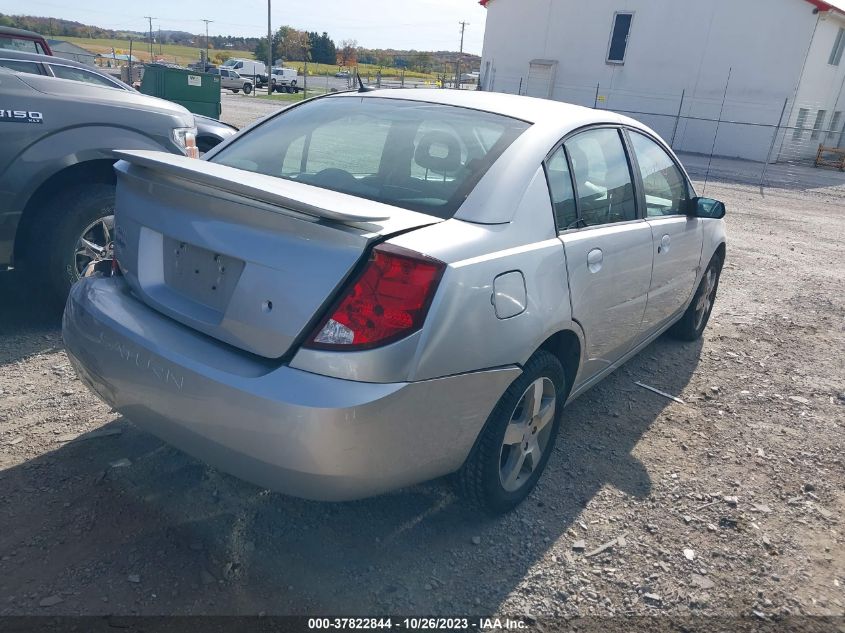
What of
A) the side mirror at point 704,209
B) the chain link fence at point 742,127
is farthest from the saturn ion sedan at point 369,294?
the chain link fence at point 742,127

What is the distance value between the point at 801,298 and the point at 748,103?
2373cm

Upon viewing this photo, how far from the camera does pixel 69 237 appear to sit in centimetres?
418

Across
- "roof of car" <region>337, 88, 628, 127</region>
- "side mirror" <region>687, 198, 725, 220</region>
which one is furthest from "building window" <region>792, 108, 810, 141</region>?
"roof of car" <region>337, 88, 628, 127</region>

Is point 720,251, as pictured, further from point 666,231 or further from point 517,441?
point 517,441

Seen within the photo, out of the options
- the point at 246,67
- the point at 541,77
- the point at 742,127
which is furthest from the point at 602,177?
the point at 246,67

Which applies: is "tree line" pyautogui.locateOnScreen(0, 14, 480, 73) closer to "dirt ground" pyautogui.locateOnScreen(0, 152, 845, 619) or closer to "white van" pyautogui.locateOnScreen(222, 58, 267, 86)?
"white van" pyautogui.locateOnScreen(222, 58, 267, 86)

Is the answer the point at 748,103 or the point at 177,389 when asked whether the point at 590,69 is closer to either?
the point at 748,103

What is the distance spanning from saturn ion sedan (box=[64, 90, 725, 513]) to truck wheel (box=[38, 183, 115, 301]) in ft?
5.11

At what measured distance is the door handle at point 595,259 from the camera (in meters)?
2.92

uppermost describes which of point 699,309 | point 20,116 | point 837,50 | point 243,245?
point 837,50

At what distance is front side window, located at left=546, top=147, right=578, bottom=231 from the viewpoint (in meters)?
2.78

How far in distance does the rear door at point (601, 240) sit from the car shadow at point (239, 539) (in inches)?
29.3

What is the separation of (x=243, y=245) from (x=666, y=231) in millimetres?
2639

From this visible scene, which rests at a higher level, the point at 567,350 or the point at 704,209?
the point at 704,209
